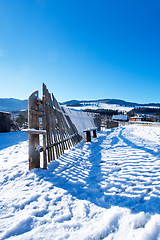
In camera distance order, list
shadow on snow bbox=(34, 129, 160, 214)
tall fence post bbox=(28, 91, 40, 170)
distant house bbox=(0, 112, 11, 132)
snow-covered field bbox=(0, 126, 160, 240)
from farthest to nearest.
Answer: distant house bbox=(0, 112, 11, 132), tall fence post bbox=(28, 91, 40, 170), shadow on snow bbox=(34, 129, 160, 214), snow-covered field bbox=(0, 126, 160, 240)

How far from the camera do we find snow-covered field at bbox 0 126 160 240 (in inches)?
57.7

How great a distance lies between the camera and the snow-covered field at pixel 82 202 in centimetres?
147

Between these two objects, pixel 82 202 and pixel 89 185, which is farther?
pixel 89 185

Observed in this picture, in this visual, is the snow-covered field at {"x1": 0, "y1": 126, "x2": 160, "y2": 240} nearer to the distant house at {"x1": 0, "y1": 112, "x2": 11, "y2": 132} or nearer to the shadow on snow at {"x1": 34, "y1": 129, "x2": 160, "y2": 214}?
the shadow on snow at {"x1": 34, "y1": 129, "x2": 160, "y2": 214}

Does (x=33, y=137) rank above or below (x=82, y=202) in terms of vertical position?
above

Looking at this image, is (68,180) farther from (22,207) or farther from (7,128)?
(7,128)

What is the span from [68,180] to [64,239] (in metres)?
1.39

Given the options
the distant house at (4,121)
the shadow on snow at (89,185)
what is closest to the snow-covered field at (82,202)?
the shadow on snow at (89,185)

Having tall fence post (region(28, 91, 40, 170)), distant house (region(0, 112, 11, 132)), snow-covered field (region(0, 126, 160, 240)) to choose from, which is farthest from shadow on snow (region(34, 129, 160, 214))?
distant house (region(0, 112, 11, 132))

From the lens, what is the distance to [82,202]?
2.02 meters

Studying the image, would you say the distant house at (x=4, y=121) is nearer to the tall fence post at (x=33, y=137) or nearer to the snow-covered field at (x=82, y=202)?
the snow-covered field at (x=82, y=202)

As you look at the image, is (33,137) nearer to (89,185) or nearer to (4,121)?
(89,185)

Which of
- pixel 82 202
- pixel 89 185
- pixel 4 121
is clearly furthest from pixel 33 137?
pixel 4 121

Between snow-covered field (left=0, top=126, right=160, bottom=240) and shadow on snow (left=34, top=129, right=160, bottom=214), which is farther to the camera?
shadow on snow (left=34, top=129, right=160, bottom=214)
